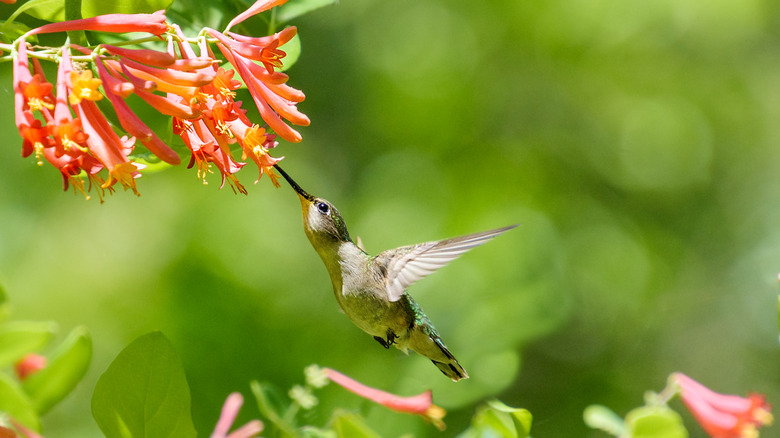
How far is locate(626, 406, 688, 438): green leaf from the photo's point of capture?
105 centimetres

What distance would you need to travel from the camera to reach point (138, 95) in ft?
2.84

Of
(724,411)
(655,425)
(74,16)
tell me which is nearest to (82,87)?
(74,16)

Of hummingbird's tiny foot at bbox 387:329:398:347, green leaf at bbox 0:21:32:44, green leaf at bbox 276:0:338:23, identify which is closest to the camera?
green leaf at bbox 0:21:32:44

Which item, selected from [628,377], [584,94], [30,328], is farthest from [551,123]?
[30,328]

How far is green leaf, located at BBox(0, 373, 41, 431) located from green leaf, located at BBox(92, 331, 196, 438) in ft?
0.25

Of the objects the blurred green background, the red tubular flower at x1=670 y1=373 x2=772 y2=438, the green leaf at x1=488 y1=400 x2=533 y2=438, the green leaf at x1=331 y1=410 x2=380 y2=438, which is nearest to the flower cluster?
the green leaf at x1=331 y1=410 x2=380 y2=438

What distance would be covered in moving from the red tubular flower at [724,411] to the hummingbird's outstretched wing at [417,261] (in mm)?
519

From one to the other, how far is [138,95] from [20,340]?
13.2 inches

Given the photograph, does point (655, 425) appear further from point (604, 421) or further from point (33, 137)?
point (33, 137)

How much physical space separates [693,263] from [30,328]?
12.4 ft

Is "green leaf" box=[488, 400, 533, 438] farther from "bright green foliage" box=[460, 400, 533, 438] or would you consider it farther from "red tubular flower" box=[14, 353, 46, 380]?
"red tubular flower" box=[14, 353, 46, 380]

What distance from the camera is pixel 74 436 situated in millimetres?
2900

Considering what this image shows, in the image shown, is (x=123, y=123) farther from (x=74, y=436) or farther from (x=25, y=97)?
(x=74, y=436)

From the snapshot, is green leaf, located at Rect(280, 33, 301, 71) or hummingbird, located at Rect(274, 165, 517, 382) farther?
hummingbird, located at Rect(274, 165, 517, 382)
